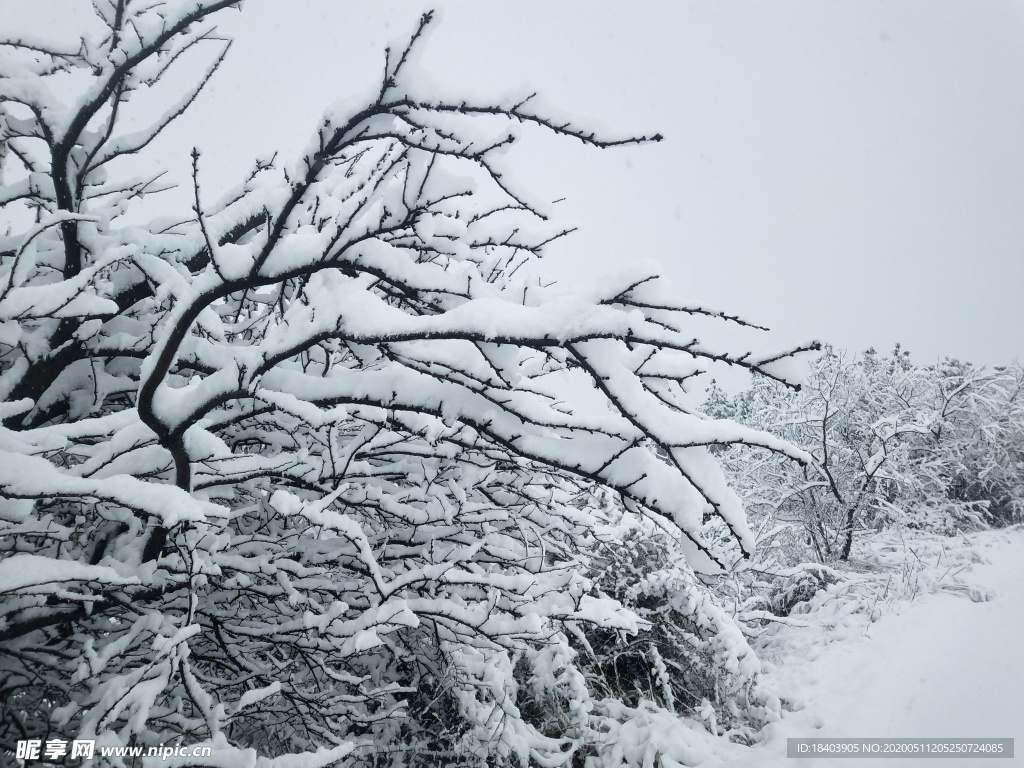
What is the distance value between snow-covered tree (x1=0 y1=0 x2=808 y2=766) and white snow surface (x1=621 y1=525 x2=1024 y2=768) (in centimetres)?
137

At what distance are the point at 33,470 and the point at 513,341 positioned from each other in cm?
114

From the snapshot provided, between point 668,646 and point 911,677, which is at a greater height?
point 668,646

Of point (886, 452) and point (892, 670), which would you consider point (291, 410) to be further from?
point (886, 452)

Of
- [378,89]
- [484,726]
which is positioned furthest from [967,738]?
[378,89]

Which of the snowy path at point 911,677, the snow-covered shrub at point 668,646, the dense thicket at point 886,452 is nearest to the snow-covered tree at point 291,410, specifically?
the snow-covered shrub at point 668,646

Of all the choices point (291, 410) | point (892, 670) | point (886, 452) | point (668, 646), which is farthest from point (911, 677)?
point (886, 452)

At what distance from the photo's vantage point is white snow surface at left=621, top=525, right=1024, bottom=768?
3.19m

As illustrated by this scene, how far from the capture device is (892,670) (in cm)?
435

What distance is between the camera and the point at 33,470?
3.77 feet

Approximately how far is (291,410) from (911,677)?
544cm

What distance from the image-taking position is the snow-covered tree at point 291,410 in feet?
3.97

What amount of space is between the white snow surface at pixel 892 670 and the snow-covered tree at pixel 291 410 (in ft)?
4.50

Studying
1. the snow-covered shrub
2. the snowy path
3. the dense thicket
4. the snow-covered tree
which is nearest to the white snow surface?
the snowy path

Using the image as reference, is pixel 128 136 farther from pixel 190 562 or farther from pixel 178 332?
pixel 190 562
